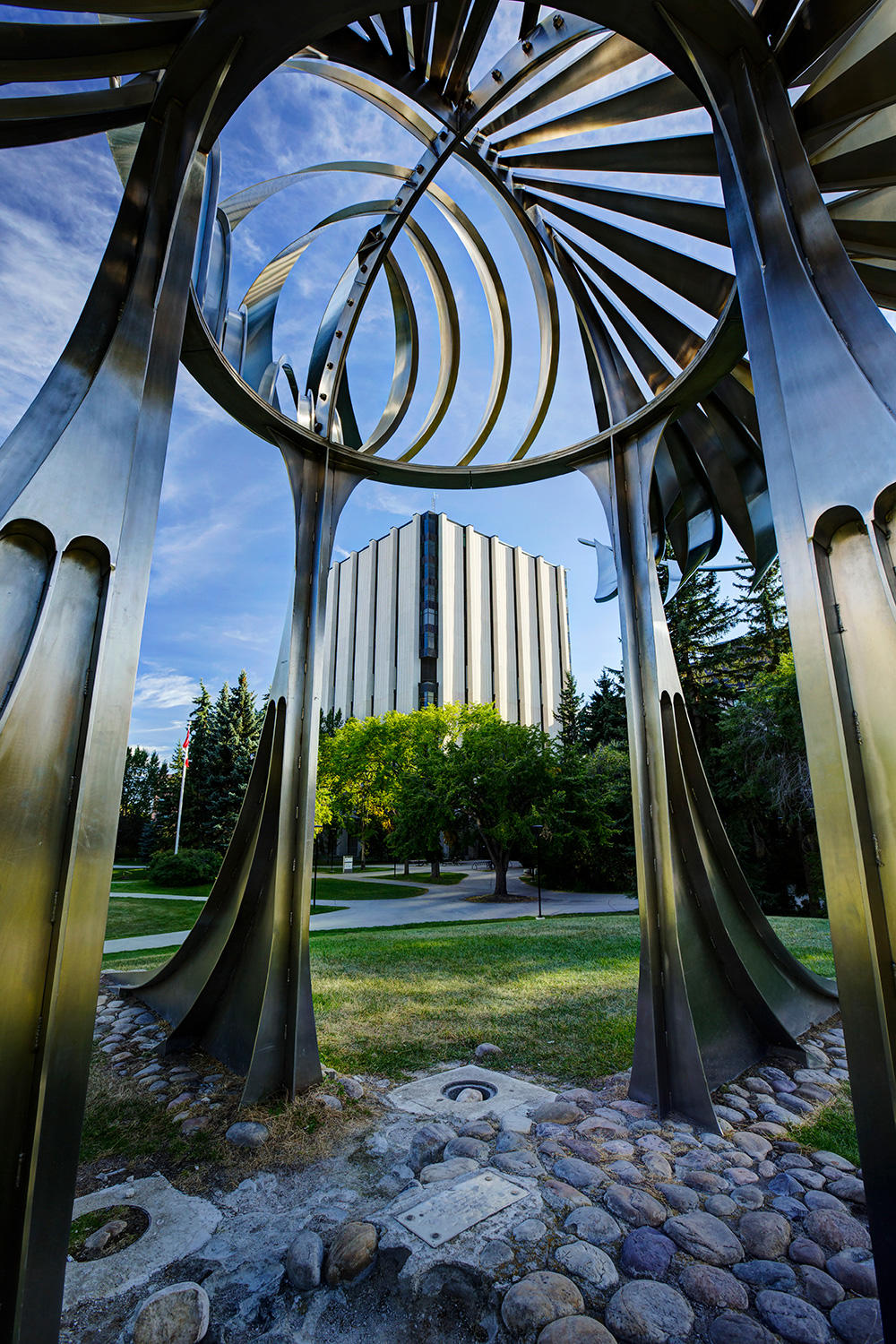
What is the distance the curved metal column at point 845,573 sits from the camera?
6.97ft

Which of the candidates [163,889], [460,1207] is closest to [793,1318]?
[460,1207]

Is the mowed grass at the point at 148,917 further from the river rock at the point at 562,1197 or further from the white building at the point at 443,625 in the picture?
the white building at the point at 443,625

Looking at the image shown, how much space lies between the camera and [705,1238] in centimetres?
323

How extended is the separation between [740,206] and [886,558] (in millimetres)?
2154

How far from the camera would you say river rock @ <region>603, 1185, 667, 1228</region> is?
341 cm

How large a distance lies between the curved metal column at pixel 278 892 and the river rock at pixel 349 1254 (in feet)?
6.21

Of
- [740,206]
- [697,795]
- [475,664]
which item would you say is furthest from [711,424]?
[475,664]

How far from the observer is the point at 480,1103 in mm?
4906

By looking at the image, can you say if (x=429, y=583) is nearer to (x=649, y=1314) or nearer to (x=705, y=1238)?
(x=705, y=1238)

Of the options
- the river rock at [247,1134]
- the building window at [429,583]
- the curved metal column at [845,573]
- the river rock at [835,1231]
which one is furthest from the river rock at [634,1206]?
the building window at [429,583]

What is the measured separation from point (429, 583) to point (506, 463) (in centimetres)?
4134

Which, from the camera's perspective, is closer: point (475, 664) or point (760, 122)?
point (760, 122)

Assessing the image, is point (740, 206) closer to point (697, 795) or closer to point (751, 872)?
point (697, 795)

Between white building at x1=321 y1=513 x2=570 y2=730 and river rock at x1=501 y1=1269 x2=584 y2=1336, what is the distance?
138ft
